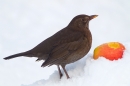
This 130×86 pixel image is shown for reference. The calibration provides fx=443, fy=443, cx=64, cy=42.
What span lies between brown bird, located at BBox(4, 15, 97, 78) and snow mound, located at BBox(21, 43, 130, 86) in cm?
10

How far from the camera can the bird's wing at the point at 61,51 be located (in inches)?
159

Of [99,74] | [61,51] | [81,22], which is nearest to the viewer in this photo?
[99,74]

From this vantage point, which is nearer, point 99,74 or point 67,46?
point 99,74

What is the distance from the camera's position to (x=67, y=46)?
13.5 ft

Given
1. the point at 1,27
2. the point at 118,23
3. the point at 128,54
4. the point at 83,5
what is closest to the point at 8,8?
the point at 1,27

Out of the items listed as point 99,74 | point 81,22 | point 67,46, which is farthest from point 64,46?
point 99,74

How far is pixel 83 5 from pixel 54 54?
3.99 m

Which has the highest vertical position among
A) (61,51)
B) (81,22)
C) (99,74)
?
(81,22)

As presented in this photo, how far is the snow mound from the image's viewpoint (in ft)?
11.8

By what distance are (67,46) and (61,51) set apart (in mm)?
76

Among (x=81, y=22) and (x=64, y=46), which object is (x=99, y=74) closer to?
(x=64, y=46)

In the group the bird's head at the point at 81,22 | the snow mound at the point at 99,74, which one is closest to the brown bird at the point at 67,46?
the bird's head at the point at 81,22

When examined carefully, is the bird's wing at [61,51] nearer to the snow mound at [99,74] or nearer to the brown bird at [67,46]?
the brown bird at [67,46]

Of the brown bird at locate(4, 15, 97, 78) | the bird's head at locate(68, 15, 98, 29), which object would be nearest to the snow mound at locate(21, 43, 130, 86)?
the brown bird at locate(4, 15, 97, 78)
